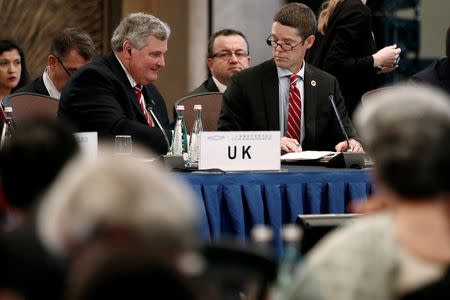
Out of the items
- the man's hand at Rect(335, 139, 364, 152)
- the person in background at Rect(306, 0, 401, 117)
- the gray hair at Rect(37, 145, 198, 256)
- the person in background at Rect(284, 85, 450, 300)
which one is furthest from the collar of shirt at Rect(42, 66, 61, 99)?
the gray hair at Rect(37, 145, 198, 256)

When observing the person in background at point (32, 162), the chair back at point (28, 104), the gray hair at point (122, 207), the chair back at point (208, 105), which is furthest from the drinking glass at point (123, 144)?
the gray hair at point (122, 207)

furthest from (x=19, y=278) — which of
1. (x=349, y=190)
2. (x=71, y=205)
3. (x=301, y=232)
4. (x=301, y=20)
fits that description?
(x=301, y=20)

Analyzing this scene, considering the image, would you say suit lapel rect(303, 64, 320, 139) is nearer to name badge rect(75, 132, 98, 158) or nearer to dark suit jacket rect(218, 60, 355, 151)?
dark suit jacket rect(218, 60, 355, 151)

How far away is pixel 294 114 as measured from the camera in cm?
594

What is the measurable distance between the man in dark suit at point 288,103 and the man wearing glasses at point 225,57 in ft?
3.93

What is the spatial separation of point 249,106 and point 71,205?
444 cm

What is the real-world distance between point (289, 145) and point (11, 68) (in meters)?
2.54

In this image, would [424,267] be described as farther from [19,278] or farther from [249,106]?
[249,106]

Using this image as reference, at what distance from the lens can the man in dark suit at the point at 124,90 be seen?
18.4 ft

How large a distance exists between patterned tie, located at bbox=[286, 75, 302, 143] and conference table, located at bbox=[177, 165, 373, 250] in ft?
3.00

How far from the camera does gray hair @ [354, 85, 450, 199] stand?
6.15 ft

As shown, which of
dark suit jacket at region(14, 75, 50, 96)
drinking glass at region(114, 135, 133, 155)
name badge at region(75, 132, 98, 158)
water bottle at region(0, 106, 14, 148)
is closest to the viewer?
name badge at region(75, 132, 98, 158)

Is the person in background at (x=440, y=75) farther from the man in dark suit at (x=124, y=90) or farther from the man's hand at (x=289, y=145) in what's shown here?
the man in dark suit at (x=124, y=90)

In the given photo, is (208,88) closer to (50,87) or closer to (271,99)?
(50,87)
